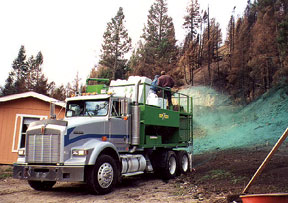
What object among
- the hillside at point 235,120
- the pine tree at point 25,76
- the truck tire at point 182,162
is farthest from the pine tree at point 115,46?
the truck tire at point 182,162

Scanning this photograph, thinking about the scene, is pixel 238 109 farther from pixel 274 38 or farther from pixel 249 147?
pixel 249 147

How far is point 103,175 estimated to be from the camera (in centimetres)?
909

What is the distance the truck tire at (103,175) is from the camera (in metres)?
8.82

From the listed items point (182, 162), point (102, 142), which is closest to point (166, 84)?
point (182, 162)

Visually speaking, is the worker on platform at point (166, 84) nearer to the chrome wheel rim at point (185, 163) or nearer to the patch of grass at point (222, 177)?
the chrome wheel rim at point (185, 163)

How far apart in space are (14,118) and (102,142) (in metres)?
8.02

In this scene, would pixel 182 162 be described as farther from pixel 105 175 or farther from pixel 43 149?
pixel 43 149

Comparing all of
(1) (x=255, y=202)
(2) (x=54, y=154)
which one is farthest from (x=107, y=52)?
(1) (x=255, y=202)

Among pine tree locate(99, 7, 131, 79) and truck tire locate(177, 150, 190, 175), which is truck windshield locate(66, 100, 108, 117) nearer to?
truck tire locate(177, 150, 190, 175)

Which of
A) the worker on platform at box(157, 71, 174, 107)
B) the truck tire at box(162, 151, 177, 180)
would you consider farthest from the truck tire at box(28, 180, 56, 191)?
the worker on platform at box(157, 71, 174, 107)

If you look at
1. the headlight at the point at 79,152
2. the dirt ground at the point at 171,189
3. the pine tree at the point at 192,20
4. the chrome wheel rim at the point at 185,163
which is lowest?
the dirt ground at the point at 171,189

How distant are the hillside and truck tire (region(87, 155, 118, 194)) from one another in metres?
14.0

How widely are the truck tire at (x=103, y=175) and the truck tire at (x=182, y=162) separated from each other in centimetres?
484

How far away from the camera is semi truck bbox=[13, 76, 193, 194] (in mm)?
8898
